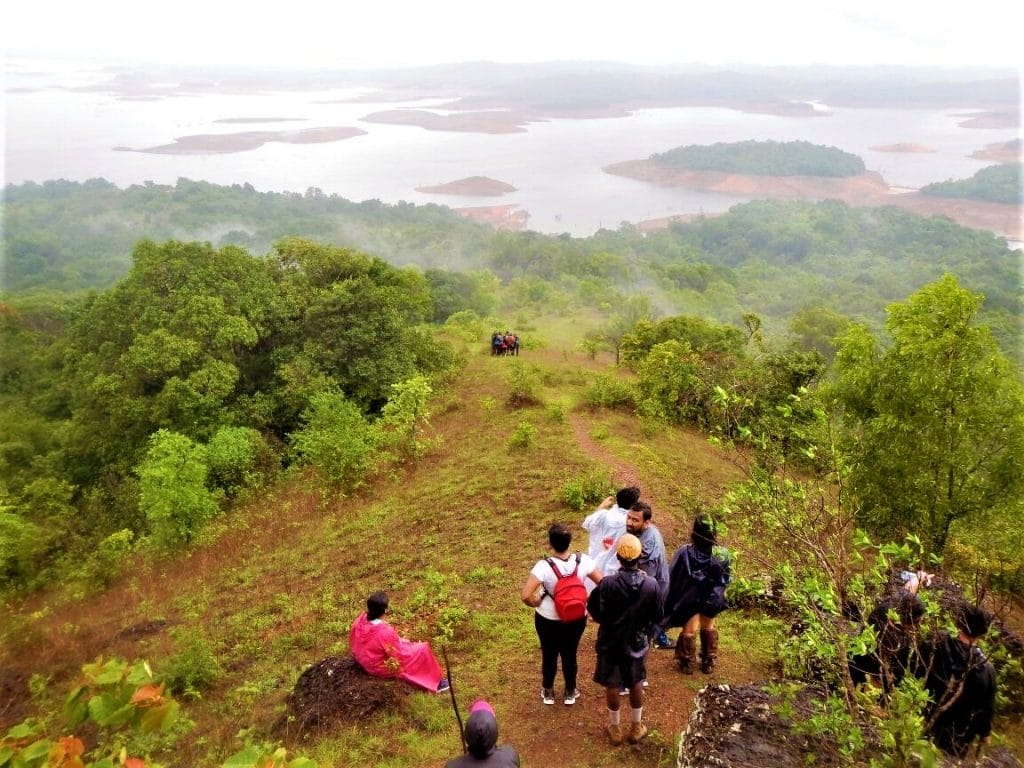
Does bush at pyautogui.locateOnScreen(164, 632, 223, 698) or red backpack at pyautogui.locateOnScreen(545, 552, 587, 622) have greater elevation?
red backpack at pyautogui.locateOnScreen(545, 552, 587, 622)

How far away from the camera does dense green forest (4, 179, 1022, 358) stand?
184ft

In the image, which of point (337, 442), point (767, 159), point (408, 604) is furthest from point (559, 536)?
point (767, 159)

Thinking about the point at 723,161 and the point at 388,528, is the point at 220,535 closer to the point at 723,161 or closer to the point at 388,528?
the point at 388,528

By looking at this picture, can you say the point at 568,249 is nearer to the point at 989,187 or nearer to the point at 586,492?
the point at 586,492

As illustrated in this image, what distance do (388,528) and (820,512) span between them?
7.61 m

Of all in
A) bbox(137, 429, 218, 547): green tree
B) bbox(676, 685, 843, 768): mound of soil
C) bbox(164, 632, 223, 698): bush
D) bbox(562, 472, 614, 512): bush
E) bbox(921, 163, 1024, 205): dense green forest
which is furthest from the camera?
bbox(921, 163, 1024, 205): dense green forest

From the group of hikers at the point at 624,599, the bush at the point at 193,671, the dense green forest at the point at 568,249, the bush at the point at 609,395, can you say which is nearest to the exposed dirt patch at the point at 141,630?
the bush at the point at 193,671

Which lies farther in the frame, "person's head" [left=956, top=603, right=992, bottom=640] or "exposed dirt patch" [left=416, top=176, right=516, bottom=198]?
"exposed dirt patch" [left=416, top=176, right=516, bottom=198]

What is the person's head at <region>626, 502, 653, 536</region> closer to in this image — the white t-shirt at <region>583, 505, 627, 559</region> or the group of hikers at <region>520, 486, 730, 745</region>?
the group of hikers at <region>520, 486, 730, 745</region>

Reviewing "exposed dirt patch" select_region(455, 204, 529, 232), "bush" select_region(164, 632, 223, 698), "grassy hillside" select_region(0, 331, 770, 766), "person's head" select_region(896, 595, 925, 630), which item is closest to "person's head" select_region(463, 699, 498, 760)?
"grassy hillside" select_region(0, 331, 770, 766)

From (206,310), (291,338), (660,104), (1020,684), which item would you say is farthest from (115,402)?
(660,104)

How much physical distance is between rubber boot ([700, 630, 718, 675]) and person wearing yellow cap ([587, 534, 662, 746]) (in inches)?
44.1

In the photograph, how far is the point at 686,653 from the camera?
608 centimetres

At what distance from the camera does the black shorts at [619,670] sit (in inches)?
194
